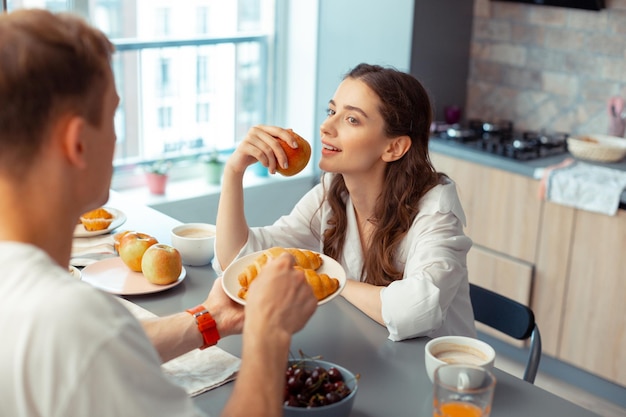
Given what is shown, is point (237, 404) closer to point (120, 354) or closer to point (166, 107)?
point (120, 354)

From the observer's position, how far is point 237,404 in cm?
112

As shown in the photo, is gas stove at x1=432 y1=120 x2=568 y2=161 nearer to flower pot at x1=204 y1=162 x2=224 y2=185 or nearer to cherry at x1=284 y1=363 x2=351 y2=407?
flower pot at x1=204 y1=162 x2=224 y2=185

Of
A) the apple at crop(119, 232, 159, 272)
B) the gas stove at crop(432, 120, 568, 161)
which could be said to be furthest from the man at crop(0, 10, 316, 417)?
the gas stove at crop(432, 120, 568, 161)

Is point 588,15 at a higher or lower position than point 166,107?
higher

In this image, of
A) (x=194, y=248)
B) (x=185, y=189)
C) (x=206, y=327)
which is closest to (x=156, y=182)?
(x=185, y=189)

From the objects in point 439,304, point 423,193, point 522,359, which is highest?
point 423,193

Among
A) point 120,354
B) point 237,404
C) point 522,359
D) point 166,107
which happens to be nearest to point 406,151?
point 237,404

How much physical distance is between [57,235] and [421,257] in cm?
104

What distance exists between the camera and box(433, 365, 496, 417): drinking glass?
127cm

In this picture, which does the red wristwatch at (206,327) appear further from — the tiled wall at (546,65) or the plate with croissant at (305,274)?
the tiled wall at (546,65)

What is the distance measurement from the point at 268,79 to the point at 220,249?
2.44 meters

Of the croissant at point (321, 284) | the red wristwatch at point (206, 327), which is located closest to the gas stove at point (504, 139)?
the croissant at point (321, 284)

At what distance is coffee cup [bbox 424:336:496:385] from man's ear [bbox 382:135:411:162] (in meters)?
0.70

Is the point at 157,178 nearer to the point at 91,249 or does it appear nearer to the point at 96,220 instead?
the point at 96,220
